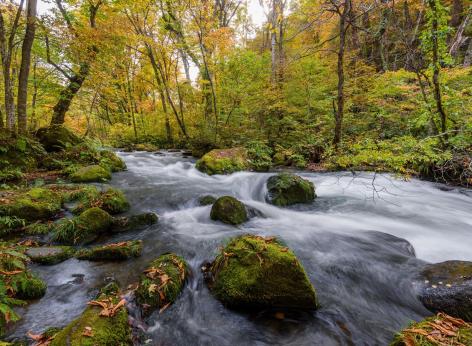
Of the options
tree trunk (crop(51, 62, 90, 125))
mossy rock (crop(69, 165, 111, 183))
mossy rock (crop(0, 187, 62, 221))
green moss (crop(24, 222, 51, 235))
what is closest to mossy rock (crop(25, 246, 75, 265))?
green moss (crop(24, 222, 51, 235))

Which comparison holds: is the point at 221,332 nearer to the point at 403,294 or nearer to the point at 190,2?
the point at 403,294

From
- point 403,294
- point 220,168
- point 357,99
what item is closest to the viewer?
point 403,294

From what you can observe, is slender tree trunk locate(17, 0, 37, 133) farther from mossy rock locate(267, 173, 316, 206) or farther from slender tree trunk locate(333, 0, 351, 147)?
slender tree trunk locate(333, 0, 351, 147)

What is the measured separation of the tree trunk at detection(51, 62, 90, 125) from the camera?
10891 mm

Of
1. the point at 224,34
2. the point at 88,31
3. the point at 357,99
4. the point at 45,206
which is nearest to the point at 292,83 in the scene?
the point at 357,99

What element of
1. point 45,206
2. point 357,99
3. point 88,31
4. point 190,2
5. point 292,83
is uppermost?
point 190,2

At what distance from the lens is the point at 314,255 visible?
14.4ft

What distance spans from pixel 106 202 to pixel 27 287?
2859 mm

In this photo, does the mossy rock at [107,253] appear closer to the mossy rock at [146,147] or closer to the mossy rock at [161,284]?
the mossy rock at [161,284]

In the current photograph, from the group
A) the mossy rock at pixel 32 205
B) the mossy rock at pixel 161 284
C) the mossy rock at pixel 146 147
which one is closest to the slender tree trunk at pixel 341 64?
the mossy rock at pixel 161 284

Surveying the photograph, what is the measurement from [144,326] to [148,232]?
253 cm

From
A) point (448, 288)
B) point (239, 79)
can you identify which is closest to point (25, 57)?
point (239, 79)

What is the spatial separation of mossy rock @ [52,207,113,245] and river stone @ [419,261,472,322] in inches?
201

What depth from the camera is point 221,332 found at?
2.74 m
